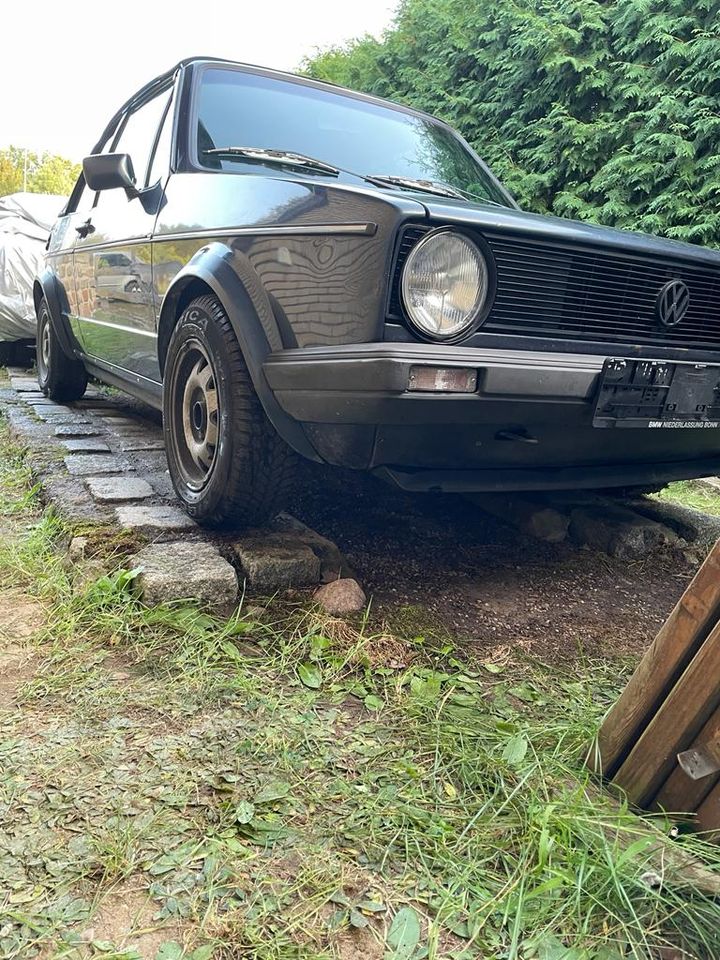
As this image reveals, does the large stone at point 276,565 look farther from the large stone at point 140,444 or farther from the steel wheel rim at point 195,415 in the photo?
the large stone at point 140,444

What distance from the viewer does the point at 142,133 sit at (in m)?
3.63

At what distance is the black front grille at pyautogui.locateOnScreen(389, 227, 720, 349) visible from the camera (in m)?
1.98

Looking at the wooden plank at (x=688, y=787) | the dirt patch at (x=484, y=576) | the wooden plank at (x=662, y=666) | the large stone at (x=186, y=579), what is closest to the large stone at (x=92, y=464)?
the dirt patch at (x=484, y=576)

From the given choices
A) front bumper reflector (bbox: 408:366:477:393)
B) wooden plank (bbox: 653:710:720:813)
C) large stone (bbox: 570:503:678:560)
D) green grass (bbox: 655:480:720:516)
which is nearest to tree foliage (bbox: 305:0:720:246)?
green grass (bbox: 655:480:720:516)

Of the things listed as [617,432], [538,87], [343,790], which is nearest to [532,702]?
[343,790]

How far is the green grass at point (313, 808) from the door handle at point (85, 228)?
2647 mm

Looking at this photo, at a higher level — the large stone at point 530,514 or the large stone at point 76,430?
the large stone at point 530,514

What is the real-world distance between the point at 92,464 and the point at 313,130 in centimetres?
164

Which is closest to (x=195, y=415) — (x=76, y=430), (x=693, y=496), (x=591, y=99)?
(x=76, y=430)

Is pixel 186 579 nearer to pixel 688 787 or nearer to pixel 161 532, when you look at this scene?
pixel 161 532

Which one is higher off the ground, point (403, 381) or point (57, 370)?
point (403, 381)

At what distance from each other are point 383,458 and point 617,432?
2.45 feet

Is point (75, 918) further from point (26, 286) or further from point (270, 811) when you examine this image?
point (26, 286)

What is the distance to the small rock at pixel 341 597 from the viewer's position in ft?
7.02
